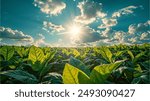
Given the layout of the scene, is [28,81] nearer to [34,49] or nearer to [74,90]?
[74,90]

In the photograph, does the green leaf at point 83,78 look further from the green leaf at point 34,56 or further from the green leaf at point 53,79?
the green leaf at point 34,56

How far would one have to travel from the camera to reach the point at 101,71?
6.08 ft

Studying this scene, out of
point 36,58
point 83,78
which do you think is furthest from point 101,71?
point 36,58

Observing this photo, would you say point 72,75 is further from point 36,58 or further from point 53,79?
point 36,58

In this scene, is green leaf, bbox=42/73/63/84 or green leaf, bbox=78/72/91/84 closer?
green leaf, bbox=78/72/91/84

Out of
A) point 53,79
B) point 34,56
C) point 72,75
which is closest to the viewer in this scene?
point 72,75

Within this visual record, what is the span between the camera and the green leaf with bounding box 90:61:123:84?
1819 mm

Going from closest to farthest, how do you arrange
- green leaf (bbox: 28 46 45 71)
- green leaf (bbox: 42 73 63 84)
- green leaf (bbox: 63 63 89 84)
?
green leaf (bbox: 63 63 89 84)
green leaf (bbox: 42 73 63 84)
green leaf (bbox: 28 46 45 71)

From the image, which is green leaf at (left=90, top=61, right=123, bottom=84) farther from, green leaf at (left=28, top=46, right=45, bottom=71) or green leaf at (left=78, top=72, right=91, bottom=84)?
green leaf at (left=28, top=46, right=45, bottom=71)

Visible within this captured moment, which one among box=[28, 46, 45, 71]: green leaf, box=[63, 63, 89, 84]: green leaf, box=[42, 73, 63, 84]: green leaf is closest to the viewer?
box=[63, 63, 89, 84]: green leaf

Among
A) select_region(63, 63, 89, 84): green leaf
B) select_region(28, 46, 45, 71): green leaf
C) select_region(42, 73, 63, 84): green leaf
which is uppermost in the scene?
select_region(28, 46, 45, 71): green leaf

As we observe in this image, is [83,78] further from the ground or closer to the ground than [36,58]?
closer to the ground

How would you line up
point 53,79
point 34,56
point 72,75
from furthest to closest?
point 34,56 < point 53,79 < point 72,75

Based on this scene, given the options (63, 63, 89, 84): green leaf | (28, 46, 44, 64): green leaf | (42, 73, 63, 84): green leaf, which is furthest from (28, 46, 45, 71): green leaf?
(63, 63, 89, 84): green leaf
